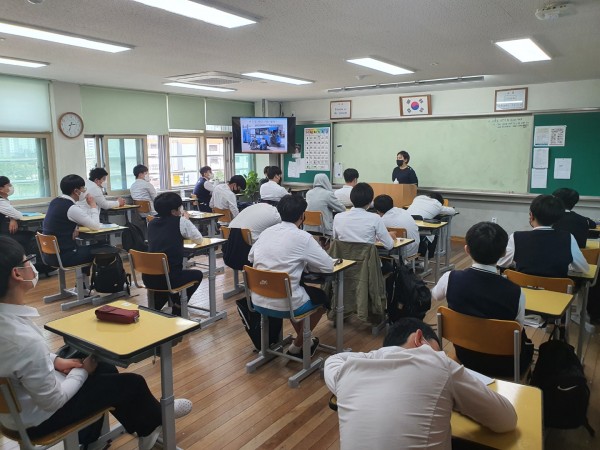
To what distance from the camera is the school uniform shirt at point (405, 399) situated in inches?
48.6

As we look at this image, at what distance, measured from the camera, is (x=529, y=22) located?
361 centimetres

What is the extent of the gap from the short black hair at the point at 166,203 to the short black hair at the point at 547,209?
2814 millimetres

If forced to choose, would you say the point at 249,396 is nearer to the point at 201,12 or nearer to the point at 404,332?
the point at 404,332

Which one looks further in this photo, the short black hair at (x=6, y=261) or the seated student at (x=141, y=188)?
the seated student at (x=141, y=188)

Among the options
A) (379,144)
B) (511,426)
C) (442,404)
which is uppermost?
(379,144)

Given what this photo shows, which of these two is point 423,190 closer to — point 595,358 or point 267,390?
point 595,358

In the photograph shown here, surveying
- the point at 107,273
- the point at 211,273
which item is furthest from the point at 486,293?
the point at 107,273

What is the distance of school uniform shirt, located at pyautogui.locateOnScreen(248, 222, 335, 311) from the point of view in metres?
3.15

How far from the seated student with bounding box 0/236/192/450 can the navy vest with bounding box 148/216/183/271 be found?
179 centimetres

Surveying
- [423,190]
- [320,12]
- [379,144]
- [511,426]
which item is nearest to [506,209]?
[423,190]

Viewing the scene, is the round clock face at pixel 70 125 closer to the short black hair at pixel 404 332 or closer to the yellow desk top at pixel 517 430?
the short black hair at pixel 404 332

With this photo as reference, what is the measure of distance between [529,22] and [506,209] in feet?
15.0

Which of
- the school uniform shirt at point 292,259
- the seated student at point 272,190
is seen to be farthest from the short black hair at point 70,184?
the school uniform shirt at point 292,259

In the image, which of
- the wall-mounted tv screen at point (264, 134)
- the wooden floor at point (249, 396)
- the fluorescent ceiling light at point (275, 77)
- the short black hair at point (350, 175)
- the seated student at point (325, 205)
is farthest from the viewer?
the wall-mounted tv screen at point (264, 134)
